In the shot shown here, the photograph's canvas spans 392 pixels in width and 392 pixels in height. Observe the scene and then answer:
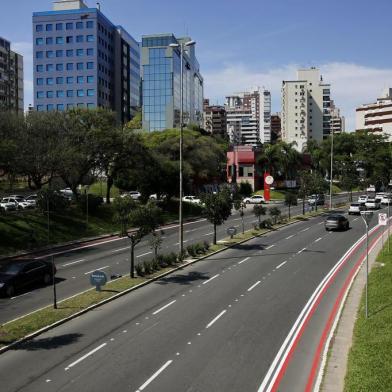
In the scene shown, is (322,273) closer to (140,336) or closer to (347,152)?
(140,336)

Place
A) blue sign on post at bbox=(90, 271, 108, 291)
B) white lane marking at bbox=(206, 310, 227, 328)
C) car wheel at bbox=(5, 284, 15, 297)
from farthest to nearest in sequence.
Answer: car wheel at bbox=(5, 284, 15, 297)
blue sign on post at bbox=(90, 271, 108, 291)
white lane marking at bbox=(206, 310, 227, 328)

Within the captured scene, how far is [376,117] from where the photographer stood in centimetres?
18375

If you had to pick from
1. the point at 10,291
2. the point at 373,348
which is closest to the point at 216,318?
the point at 373,348

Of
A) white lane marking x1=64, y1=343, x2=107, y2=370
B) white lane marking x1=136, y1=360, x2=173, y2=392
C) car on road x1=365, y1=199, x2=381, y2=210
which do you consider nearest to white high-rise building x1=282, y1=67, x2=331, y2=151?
car on road x1=365, y1=199, x2=381, y2=210

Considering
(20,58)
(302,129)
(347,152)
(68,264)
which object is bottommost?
(68,264)

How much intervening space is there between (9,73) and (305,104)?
110 metres

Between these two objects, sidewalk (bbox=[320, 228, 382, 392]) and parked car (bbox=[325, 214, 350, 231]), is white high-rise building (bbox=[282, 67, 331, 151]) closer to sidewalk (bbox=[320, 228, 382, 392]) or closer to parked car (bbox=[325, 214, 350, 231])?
parked car (bbox=[325, 214, 350, 231])

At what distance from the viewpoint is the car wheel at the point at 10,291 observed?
2348cm

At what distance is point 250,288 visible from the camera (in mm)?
24422

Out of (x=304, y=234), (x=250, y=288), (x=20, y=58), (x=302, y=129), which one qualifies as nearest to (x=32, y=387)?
(x=250, y=288)

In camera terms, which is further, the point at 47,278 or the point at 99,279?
the point at 47,278

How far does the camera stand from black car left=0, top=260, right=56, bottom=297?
23.6m

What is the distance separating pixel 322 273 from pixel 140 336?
47.1 ft

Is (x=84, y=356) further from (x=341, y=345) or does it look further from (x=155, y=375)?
(x=341, y=345)
